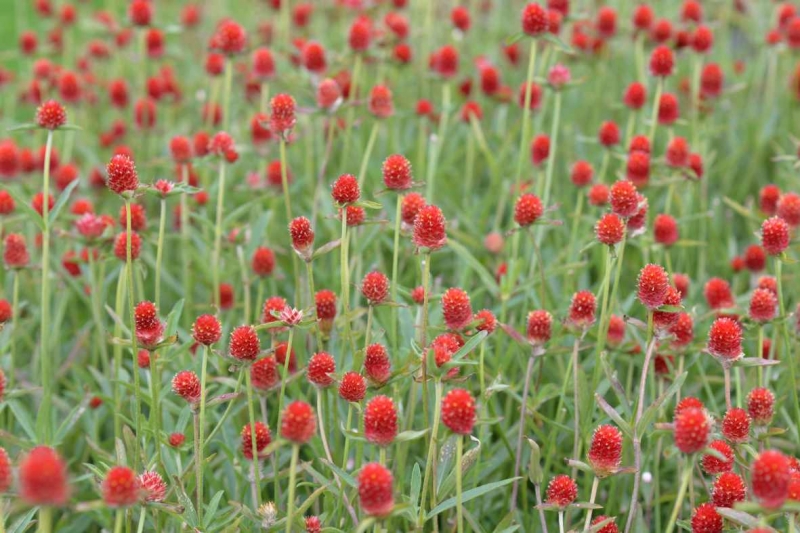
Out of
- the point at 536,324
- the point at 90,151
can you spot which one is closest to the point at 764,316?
the point at 536,324

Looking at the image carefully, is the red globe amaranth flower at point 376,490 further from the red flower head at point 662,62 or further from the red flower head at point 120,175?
the red flower head at point 662,62

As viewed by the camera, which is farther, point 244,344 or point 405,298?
point 405,298

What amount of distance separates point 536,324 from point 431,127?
215cm

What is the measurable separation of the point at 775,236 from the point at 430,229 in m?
0.85

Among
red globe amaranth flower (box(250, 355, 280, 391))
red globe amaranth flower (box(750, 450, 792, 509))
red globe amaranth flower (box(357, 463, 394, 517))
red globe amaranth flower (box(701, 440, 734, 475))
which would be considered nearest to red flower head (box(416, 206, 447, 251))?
red globe amaranth flower (box(250, 355, 280, 391))

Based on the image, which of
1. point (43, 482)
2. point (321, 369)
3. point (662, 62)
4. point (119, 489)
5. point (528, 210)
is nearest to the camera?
point (43, 482)

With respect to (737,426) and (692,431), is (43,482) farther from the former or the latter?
(737,426)

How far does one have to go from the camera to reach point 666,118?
A: 11.9 ft

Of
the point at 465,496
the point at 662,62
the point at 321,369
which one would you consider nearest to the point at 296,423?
the point at 321,369

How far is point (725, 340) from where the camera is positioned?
2219 millimetres

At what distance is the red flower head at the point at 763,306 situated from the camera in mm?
2410

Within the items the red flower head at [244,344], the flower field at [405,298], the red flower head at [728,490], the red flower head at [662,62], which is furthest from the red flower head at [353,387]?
the red flower head at [662,62]

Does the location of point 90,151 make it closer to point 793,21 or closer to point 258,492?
point 258,492

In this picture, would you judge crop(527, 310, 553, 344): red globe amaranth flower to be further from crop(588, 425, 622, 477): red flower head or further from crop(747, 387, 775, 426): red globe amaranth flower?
crop(747, 387, 775, 426): red globe amaranth flower
